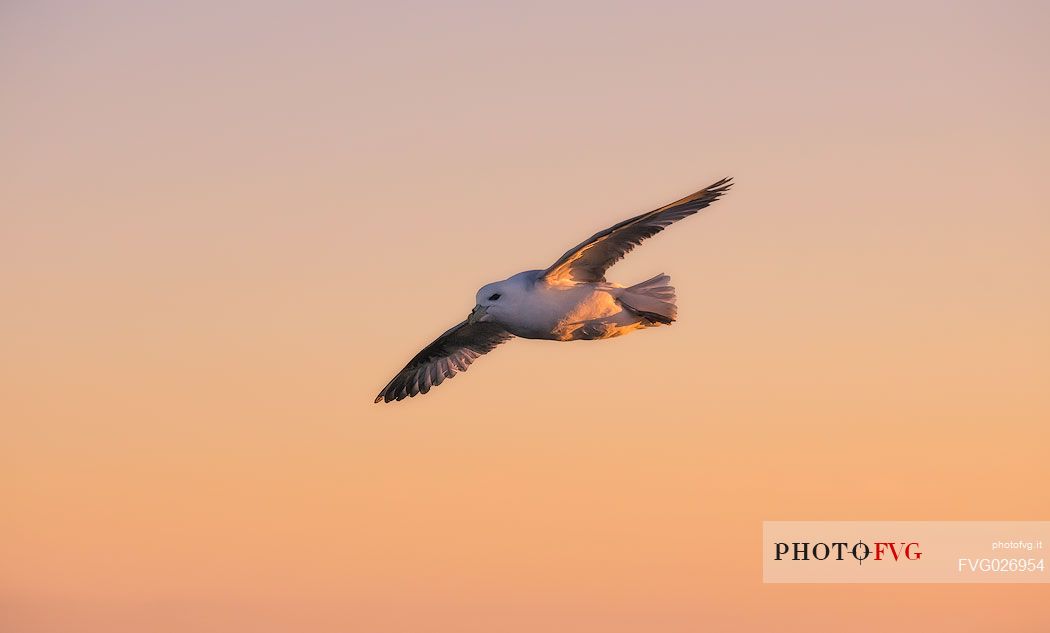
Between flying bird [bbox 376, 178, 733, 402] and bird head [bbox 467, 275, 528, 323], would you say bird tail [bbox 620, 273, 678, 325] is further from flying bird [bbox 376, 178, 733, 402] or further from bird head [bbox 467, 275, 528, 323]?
bird head [bbox 467, 275, 528, 323]

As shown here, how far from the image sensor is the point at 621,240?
17625mm

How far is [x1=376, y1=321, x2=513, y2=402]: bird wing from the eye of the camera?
68.5ft

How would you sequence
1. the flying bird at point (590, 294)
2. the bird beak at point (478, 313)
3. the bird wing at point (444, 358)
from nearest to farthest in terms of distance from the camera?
the flying bird at point (590, 294) < the bird beak at point (478, 313) < the bird wing at point (444, 358)

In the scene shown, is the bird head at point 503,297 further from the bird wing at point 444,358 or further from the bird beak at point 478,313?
the bird wing at point 444,358

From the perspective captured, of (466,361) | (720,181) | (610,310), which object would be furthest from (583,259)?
(466,361)

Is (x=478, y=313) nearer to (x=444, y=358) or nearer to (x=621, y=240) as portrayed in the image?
(x=621, y=240)

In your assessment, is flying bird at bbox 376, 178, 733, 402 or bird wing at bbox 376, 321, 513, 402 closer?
flying bird at bbox 376, 178, 733, 402

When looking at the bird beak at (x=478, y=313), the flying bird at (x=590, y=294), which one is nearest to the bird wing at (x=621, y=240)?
the flying bird at (x=590, y=294)

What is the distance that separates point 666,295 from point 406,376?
5493 mm

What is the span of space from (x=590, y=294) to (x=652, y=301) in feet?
2.68

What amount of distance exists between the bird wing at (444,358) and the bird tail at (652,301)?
327 cm

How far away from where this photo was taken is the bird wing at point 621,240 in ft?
56.6

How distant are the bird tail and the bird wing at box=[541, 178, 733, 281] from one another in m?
0.46

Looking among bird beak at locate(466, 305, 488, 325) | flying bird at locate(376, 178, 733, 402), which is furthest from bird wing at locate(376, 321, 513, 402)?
flying bird at locate(376, 178, 733, 402)
